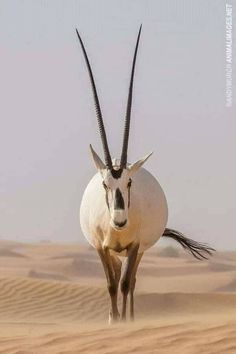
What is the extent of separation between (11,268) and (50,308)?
8.24 m

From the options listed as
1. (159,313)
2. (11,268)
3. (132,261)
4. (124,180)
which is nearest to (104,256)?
(132,261)

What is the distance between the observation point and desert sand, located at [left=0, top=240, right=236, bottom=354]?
5.48 m

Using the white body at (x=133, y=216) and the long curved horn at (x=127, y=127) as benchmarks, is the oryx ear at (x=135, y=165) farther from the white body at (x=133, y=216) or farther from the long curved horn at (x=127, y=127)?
the white body at (x=133, y=216)

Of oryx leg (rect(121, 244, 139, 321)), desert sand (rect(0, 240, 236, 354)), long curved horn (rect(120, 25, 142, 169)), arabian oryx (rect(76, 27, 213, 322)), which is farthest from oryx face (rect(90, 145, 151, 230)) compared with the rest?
desert sand (rect(0, 240, 236, 354))

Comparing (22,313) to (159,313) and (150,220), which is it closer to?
(159,313)

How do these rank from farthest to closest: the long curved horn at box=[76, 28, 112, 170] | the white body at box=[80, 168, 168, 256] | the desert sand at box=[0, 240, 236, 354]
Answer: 1. the white body at box=[80, 168, 168, 256]
2. the long curved horn at box=[76, 28, 112, 170]
3. the desert sand at box=[0, 240, 236, 354]

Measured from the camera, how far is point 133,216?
814 cm

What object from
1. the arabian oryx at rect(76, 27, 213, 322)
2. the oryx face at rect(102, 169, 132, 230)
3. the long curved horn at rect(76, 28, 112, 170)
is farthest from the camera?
the long curved horn at rect(76, 28, 112, 170)

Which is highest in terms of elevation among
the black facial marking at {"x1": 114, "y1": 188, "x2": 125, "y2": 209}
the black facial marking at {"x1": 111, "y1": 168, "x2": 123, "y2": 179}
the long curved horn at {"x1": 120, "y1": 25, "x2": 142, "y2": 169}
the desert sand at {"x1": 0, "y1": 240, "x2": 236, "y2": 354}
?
the long curved horn at {"x1": 120, "y1": 25, "x2": 142, "y2": 169}

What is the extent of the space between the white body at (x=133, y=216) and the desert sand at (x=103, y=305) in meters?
0.93

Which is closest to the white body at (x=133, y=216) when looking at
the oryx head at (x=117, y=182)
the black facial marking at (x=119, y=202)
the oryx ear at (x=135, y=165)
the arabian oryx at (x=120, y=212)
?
the arabian oryx at (x=120, y=212)

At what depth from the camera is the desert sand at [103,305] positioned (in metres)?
5.48

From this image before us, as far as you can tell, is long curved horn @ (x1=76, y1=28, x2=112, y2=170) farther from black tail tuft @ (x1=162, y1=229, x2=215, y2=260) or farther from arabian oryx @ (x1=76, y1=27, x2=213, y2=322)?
black tail tuft @ (x1=162, y1=229, x2=215, y2=260)

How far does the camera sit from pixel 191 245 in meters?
10.8
